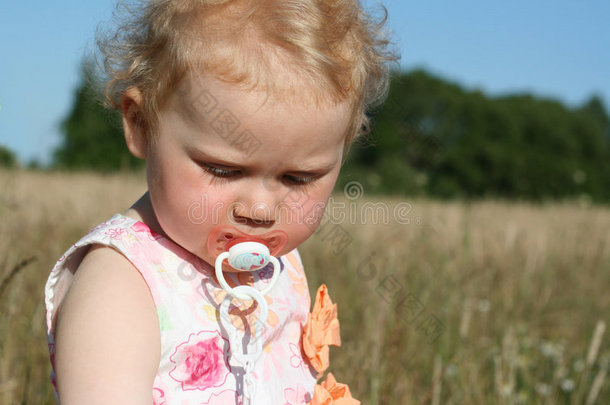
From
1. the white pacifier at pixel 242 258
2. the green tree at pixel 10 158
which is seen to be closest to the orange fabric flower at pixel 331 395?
the white pacifier at pixel 242 258

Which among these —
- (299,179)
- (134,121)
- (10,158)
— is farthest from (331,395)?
(10,158)

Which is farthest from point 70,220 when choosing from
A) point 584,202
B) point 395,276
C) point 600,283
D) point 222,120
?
point 584,202

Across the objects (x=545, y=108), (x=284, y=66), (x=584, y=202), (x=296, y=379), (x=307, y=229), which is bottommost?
(x=545, y=108)

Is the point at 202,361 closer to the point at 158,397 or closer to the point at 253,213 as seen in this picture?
the point at 158,397

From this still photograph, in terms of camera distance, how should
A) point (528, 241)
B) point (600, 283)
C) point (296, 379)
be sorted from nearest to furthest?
point (296, 379) < point (600, 283) < point (528, 241)

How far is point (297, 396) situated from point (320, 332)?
149 millimetres

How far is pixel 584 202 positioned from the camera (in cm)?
575

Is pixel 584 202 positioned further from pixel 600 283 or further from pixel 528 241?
pixel 600 283

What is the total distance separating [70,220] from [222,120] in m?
3.33

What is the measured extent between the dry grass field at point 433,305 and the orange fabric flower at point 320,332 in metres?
0.51

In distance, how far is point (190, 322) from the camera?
103 cm

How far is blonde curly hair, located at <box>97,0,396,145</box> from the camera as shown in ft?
3.27

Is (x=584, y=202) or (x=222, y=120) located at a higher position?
(x=222, y=120)

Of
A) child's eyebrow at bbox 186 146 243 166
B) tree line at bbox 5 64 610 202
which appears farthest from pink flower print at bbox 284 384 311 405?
tree line at bbox 5 64 610 202
